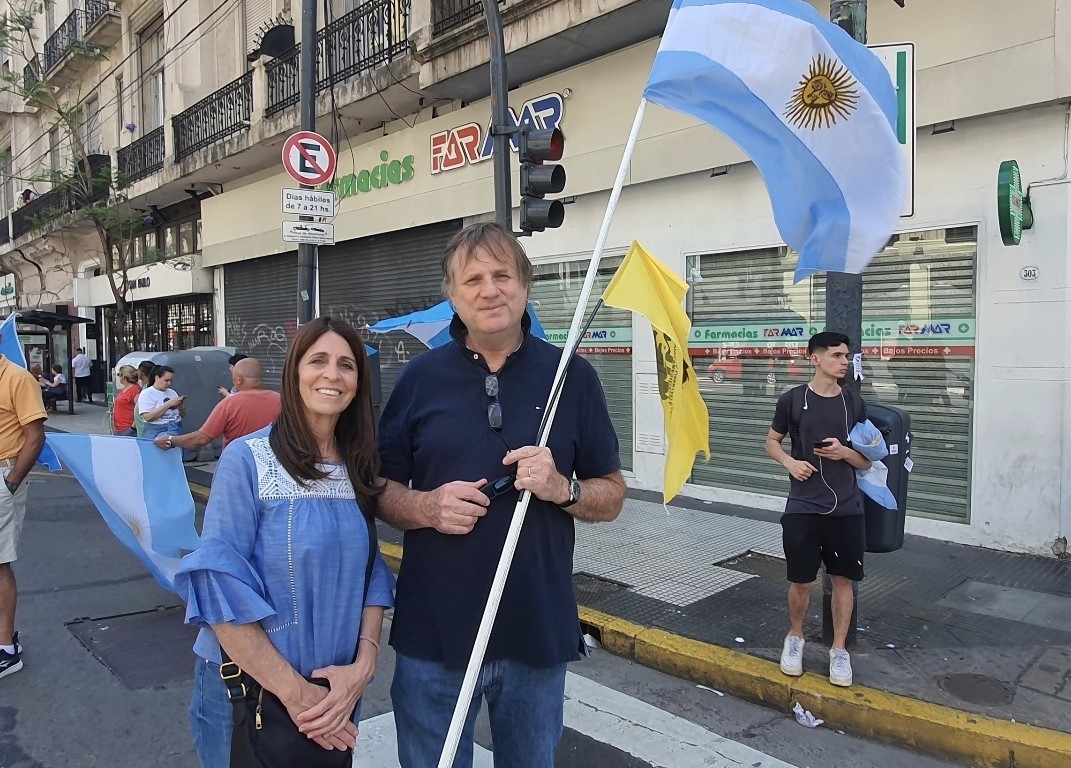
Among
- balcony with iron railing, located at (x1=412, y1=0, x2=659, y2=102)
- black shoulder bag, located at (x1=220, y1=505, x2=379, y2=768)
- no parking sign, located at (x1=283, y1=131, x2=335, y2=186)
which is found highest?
balcony with iron railing, located at (x1=412, y1=0, x2=659, y2=102)

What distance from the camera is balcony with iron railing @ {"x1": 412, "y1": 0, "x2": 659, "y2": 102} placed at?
8.39m

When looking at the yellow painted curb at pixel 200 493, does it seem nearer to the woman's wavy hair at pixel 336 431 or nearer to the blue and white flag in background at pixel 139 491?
the blue and white flag in background at pixel 139 491

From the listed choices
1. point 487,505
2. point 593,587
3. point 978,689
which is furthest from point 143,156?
point 978,689

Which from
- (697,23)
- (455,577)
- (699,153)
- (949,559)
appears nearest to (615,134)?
(699,153)

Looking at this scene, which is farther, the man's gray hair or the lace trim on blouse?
the man's gray hair

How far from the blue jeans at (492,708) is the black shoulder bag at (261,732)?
31 centimetres

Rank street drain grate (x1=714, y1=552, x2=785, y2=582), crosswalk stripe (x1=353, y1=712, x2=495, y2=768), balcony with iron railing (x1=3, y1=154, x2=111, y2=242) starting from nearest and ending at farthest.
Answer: crosswalk stripe (x1=353, y1=712, x2=495, y2=768) < street drain grate (x1=714, y1=552, x2=785, y2=582) < balcony with iron railing (x1=3, y1=154, x2=111, y2=242)

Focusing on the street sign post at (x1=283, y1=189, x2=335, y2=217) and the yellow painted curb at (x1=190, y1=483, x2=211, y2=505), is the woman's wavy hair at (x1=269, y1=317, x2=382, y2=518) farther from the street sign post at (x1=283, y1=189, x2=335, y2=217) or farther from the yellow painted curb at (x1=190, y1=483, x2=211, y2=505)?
the yellow painted curb at (x1=190, y1=483, x2=211, y2=505)

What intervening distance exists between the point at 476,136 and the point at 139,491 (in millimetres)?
8338

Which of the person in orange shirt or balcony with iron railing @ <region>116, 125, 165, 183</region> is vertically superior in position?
balcony with iron railing @ <region>116, 125, 165, 183</region>

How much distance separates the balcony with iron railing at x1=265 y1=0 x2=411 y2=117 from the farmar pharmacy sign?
1484 millimetres

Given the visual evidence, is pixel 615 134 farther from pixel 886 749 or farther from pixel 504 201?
pixel 886 749

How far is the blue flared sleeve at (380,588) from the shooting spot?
2.10 metres

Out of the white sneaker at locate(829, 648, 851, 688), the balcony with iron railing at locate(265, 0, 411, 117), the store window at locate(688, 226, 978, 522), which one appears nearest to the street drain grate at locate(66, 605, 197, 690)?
the white sneaker at locate(829, 648, 851, 688)
